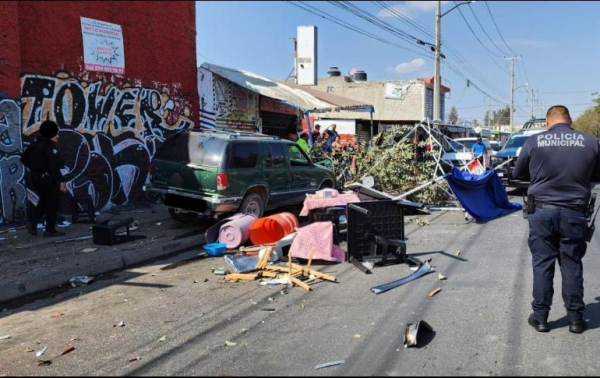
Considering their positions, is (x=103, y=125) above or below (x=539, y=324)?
above

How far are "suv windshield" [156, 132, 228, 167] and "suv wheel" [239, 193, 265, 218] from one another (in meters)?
1.00

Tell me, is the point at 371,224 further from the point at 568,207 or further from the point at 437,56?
the point at 437,56

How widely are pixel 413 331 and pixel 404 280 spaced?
2.03 meters

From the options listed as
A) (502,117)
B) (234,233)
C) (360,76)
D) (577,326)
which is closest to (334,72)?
(360,76)

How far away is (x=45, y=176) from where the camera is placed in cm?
857

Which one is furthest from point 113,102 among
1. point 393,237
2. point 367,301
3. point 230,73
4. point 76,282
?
point 367,301

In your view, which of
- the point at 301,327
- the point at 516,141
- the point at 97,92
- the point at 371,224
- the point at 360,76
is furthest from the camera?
the point at 360,76

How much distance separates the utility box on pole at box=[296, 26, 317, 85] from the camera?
20406 mm

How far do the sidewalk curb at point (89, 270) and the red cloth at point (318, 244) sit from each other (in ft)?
7.76

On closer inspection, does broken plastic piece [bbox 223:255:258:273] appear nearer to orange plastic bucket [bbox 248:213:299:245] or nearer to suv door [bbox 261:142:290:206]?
orange plastic bucket [bbox 248:213:299:245]

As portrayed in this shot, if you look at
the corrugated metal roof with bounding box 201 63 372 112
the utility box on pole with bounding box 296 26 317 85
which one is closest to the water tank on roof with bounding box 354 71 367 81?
the utility box on pole with bounding box 296 26 317 85

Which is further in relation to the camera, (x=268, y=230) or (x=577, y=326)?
(x=268, y=230)

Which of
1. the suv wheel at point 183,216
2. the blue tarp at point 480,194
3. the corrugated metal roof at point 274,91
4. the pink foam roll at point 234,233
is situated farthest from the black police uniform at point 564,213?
the corrugated metal roof at point 274,91

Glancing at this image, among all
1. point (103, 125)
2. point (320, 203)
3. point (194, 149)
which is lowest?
point (320, 203)
